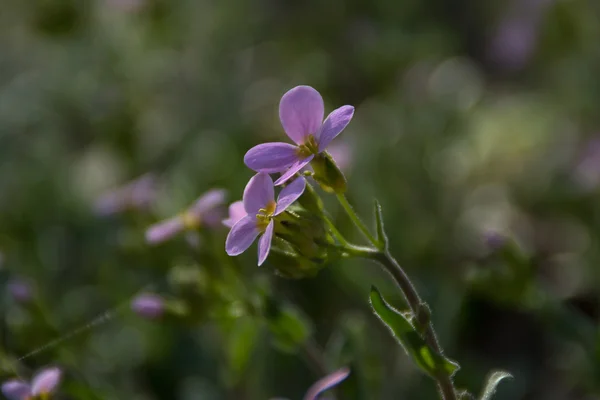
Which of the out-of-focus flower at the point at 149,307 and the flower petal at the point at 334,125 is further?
the out-of-focus flower at the point at 149,307

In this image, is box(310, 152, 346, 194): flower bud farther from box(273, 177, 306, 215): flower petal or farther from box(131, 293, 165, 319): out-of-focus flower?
box(131, 293, 165, 319): out-of-focus flower

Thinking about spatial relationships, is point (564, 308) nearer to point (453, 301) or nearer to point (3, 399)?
point (453, 301)

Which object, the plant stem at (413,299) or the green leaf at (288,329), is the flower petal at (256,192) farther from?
the green leaf at (288,329)

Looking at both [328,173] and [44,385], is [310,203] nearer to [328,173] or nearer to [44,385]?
[328,173]

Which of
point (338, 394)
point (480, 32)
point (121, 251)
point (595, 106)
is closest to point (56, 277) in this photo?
point (121, 251)

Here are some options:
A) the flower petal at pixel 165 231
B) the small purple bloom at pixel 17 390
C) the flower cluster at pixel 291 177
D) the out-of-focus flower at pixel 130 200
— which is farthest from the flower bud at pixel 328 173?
the out-of-focus flower at pixel 130 200

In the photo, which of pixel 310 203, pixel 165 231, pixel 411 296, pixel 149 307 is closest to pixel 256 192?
pixel 310 203
